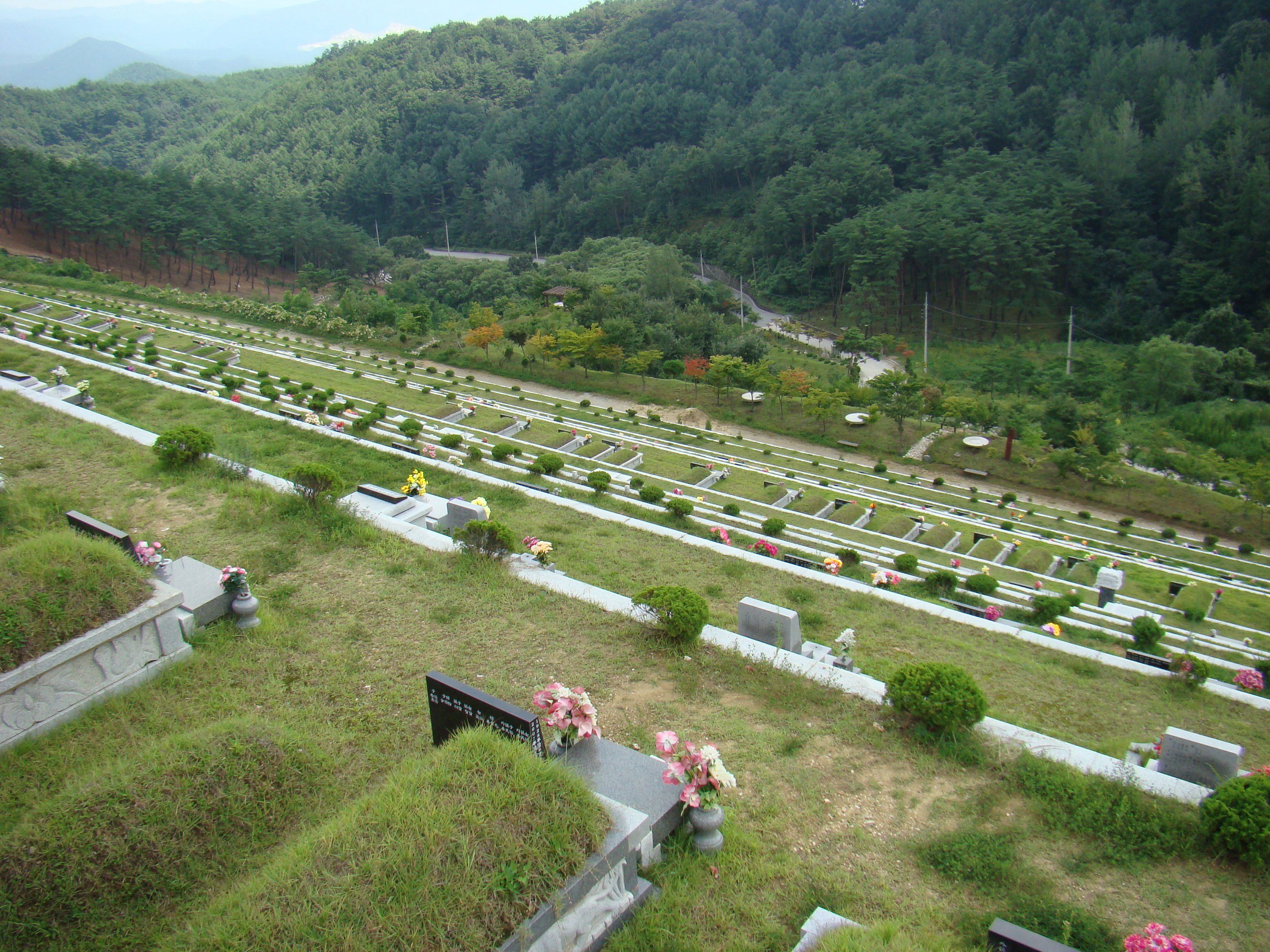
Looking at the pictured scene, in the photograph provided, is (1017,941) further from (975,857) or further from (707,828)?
(707,828)

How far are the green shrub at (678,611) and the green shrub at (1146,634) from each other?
9144 millimetres

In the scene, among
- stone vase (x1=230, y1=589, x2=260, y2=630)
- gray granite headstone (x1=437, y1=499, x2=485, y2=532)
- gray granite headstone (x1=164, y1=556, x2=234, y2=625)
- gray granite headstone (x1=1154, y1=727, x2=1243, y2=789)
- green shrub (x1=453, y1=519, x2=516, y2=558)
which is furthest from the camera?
gray granite headstone (x1=437, y1=499, x2=485, y2=532)

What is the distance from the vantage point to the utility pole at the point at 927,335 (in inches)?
1923

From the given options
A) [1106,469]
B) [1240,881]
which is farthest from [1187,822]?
[1106,469]

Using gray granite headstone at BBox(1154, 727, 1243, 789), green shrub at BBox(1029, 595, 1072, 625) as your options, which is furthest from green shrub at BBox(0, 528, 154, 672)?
green shrub at BBox(1029, 595, 1072, 625)

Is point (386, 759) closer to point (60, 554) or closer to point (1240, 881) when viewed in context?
point (60, 554)

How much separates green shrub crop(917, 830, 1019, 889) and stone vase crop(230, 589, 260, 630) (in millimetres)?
8402

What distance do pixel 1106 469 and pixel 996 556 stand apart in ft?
37.2

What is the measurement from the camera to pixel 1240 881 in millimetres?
7039

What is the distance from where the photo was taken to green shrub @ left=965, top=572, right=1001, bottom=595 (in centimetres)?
1695

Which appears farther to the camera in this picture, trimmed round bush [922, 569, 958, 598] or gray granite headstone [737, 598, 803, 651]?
trimmed round bush [922, 569, 958, 598]

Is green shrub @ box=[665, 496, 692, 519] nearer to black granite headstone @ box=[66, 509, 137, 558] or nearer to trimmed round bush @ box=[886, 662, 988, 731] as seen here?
trimmed round bush @ box=[886, 662, 988, 731]


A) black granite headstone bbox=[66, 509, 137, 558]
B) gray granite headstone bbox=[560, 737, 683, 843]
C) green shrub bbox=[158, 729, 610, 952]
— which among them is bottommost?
gray granite headstone bbox=[560, 737, 683, 843]

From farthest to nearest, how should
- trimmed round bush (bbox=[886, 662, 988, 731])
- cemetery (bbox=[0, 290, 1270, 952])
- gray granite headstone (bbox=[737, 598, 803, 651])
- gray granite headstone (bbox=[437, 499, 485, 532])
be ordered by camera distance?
gray granite headstone (bbox=[437, 499, 485, 532])
gray granite headstone (bbox=[737, 598, 803, 651])
trimmed round bush (bbox=[886, 662, 988, 731])
cemetery (bbox=[0, 290, 1270, 952])
